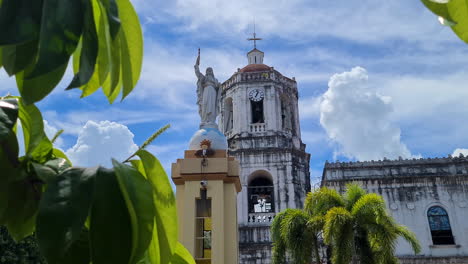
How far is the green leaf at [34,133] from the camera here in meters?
1.01

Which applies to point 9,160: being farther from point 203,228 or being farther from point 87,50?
point 203,228

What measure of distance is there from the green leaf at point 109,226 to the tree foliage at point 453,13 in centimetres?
66

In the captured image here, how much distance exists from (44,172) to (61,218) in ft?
0.61

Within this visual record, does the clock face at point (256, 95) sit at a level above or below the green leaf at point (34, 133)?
above

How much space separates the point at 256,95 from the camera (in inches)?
947

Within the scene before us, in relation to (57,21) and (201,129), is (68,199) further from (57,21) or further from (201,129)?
(201,129)

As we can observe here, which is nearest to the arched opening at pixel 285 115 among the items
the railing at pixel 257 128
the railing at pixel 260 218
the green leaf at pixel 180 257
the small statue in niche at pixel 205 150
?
the railing at pixel 257 128

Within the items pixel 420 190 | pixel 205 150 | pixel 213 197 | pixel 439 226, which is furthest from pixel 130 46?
pixel 420 190

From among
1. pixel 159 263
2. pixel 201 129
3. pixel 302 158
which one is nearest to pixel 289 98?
pixel 302 158

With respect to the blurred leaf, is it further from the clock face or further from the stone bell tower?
the clock face

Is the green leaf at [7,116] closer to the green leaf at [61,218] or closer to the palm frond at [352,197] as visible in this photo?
the green leaf at [61,218]

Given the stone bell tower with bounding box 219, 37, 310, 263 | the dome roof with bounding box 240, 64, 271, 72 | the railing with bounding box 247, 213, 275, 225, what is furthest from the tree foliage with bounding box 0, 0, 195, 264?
the dome roof with bounding box 240, 64, 271, 72

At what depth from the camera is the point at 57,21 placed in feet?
2.69

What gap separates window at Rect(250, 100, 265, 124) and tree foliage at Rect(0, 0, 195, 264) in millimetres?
23167
